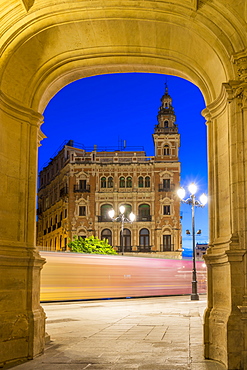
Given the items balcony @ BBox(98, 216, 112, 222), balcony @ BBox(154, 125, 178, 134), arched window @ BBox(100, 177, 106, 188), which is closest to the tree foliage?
balcony @ BBox(98, 216, 112, 222)

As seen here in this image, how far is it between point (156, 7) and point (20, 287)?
4920 mm

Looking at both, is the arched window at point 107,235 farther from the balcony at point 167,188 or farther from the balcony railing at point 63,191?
the balcony at point 167,188

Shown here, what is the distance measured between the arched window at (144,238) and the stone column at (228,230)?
45.9 m

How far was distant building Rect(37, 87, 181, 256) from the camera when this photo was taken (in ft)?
175

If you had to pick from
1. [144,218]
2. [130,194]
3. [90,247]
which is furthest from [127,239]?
[90,247]

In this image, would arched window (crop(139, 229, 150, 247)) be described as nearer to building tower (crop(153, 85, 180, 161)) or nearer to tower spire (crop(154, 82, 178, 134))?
building tower (crop(153, 85, 180, 161))

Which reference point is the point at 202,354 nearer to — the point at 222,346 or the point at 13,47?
the point at 222,346

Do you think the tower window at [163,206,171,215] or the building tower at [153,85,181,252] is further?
the tower window at [163,206,171,215]

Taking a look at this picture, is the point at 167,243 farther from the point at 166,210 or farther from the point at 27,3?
the point at 27,3

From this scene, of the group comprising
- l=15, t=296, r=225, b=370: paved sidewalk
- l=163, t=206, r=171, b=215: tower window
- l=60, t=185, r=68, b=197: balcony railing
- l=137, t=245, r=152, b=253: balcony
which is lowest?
l=15, t=296, r=225, b=370: paved sidewalk

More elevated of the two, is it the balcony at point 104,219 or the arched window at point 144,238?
the balcony at point 104,219

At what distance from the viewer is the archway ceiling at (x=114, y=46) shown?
7543mm

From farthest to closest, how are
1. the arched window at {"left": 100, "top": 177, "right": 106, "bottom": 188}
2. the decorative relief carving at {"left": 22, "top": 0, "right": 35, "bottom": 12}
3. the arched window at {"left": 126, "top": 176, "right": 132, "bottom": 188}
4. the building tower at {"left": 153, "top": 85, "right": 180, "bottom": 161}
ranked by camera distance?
the arched window at {"left": 100, "top": 177, "right": 106, "bottom": 188}
the arched window at {"left": 126, "top": 176, "right": 132, "bottom": 188}
the building tower at {"left": 153, "top": 85, "right": 180, "bottom": 161}
the decorative relief carving at {"left": 22, "top": 0, "right": 35, "bottom": 12}

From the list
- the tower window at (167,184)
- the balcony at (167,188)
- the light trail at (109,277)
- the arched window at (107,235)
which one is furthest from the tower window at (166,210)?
the light trail at (109,277)
